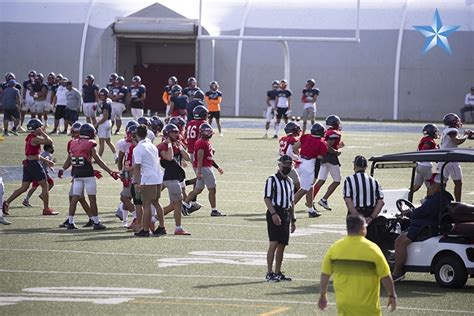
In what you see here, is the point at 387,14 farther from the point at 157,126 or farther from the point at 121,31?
the point at 157,126

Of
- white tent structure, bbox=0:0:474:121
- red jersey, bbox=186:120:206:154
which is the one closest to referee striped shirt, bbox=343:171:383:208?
red jersey, bbox=186:120:206:154

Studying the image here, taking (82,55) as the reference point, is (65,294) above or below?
below

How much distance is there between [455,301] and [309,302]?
62.3 inches

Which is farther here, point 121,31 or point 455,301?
point 121,31

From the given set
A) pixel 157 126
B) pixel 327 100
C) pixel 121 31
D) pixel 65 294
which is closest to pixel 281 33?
pixel 327 100

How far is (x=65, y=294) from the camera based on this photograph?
13.2m

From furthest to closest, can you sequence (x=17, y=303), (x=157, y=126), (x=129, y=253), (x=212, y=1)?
(x=212, y=1)
(x=157, y=126)
(x=129, y=253)
(x=17, y=303)

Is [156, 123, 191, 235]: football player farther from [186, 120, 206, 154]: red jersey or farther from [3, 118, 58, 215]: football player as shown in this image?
[186, 120, 206, 154]: red jersey

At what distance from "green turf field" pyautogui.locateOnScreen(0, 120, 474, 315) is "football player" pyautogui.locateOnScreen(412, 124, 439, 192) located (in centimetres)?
155

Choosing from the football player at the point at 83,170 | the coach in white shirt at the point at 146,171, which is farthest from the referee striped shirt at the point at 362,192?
the football player at the point at 83,170

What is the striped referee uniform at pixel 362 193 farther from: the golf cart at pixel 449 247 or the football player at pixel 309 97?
the football player at pixel 309 97

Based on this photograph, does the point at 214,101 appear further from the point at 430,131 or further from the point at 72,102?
the point at 430,131

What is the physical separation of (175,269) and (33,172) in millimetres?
6034

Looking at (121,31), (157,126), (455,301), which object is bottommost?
(455,301)
